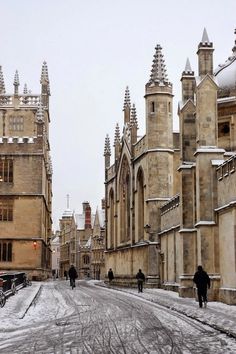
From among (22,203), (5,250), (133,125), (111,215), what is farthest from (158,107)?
(5,250)

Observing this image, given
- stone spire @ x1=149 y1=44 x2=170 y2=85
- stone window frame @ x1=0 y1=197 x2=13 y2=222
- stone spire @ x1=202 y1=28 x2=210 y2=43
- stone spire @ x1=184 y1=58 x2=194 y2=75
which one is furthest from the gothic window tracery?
stone spire @ x1=202 y1=28 x2=210 y2=43

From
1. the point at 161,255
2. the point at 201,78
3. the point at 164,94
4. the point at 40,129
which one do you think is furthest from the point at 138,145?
the point at 201,78

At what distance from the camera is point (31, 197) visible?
60281mm

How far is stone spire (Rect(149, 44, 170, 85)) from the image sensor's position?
149 feet

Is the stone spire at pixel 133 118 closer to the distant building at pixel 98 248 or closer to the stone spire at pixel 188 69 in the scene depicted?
the stone spire at pixel 188 69

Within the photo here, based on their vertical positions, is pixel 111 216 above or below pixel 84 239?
above

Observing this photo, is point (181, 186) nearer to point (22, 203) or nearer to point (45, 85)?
point (22, 203)

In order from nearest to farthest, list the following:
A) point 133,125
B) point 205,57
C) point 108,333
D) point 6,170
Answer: point 108,333 < point 205,57 < point 133,125 < point 6,170

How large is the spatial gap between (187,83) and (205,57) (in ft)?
11.9

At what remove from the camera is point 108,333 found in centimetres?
1546

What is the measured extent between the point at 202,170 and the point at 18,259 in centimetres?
3363

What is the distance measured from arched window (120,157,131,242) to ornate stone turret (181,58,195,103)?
21.6 m

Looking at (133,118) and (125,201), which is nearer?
(133,118)

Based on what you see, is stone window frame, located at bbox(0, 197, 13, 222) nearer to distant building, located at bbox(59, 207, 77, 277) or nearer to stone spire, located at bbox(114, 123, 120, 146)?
stone spire, located at bbox(114, 123, 120, 146)
